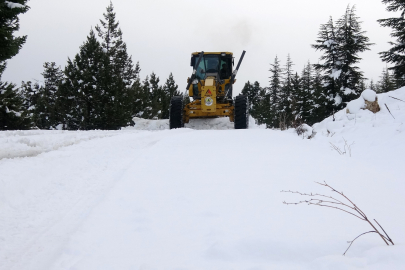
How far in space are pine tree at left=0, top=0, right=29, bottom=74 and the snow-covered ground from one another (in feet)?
32.5

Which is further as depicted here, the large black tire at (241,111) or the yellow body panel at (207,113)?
the yellow body panel at (207,113)

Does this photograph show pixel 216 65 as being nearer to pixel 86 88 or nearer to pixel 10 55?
pixel 10 55

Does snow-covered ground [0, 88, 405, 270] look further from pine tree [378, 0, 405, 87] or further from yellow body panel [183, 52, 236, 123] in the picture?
pine tree [378, 0, 405, 87]

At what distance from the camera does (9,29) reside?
1267cm

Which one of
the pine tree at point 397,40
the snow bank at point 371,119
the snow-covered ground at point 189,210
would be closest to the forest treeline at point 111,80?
the pine tree at point 397,40

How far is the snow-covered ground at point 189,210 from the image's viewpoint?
5.63ft

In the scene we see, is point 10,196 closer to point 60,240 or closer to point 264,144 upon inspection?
point 60,240

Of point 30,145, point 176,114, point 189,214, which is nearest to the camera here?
point 189,214

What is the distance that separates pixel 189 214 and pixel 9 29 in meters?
14.3

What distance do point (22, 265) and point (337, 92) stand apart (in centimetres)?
2470

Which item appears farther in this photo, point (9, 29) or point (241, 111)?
point (9, 29)

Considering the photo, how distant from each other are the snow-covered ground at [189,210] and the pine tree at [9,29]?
9.91 m

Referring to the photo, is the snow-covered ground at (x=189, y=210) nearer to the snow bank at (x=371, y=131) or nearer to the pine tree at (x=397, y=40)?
the snow bank at (x=371, y=131)

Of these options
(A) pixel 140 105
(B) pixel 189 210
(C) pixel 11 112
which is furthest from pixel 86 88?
(B) pixel 189 210
